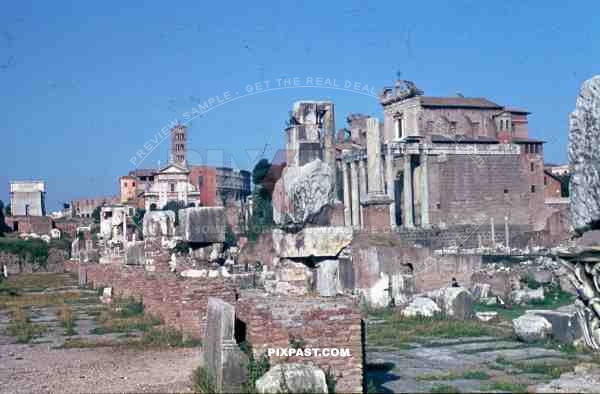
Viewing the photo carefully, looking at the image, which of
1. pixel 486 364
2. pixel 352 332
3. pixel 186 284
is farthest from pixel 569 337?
pixel 186 284

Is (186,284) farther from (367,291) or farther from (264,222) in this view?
(264,222)

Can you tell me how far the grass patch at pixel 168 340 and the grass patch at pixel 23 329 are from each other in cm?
231

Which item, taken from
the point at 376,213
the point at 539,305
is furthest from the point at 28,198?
the point at 539,305

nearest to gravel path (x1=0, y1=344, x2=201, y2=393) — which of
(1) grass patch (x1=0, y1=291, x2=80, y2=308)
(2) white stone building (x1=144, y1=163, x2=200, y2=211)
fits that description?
(1) grass patch (x1=0, y1=291, x2=80, y2=308)

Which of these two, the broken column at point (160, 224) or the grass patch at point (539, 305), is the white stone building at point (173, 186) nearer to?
the broken column at point (160, 224)

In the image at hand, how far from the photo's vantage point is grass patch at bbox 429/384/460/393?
6.95m

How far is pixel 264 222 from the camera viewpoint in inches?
1516

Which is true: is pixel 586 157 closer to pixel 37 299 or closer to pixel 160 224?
pixel 160 224

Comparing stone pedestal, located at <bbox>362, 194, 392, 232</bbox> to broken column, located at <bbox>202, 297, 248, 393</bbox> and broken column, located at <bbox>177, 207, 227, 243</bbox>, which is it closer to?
broken column, located at <bbox>177, 207, 227, 243</bbox>

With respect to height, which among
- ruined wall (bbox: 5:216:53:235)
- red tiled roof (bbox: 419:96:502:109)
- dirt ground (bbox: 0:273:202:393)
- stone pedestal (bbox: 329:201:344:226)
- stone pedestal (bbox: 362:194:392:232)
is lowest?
dirt ground (bbox: 0:273:202:393)

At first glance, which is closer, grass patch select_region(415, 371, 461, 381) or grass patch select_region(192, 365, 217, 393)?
grass patch select_region(192, 365, 217, 393)

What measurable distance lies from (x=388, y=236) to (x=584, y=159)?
44.0ft

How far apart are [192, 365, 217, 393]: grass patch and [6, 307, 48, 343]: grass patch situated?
6.27 meters

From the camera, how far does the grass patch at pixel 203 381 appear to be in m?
6.80
